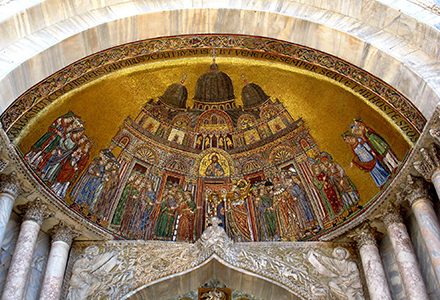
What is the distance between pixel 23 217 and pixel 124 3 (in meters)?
3.18

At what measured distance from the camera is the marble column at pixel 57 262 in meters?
7.17

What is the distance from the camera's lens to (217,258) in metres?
7.81

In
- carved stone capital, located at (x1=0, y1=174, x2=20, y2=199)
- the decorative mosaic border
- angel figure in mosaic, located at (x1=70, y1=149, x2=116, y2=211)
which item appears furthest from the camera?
angel figure in mosaic, located at (x1=70, y1=149, x2=116, y2=211)

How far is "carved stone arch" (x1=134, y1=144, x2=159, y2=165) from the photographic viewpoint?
28.5 ft

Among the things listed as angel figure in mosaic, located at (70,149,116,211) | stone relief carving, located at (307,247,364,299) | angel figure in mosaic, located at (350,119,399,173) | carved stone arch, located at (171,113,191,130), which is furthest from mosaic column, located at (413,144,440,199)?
angel figure in mosaic, located at (70,149,116,211)

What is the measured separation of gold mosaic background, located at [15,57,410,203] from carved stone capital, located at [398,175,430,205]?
0.77 metres

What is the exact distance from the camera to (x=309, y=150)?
28.2 feet

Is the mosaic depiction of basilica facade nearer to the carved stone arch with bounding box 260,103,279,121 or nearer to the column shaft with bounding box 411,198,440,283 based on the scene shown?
the carved stone arch with bounding box 260,103,279,121

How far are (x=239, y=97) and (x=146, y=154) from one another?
63.3 inches

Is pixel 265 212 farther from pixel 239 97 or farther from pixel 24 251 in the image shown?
pixel 24 251

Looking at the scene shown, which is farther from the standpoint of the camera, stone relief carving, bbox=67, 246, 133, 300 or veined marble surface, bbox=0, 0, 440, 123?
stone relief carving, bbox=67, 246, 133, 300

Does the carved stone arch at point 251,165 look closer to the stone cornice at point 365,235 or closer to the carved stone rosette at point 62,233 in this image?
the stone cornice at point 365,235

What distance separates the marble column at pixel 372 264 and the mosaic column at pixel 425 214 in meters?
0.79

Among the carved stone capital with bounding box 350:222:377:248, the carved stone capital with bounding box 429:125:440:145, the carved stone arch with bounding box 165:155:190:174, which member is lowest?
the carved stone capital with bounding box 350:222:377:248
